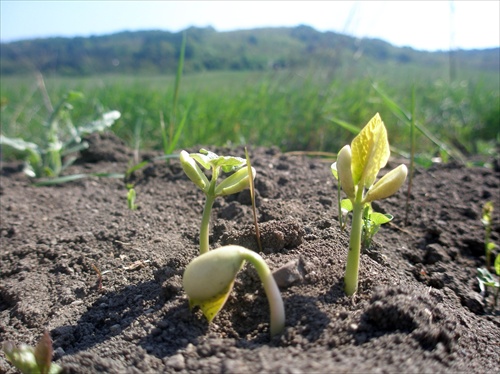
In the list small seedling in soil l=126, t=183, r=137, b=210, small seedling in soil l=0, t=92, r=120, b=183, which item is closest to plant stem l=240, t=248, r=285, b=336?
small seedling in soil l=126, t=183, r=137, b=210

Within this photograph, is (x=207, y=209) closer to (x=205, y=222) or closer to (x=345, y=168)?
(x=205, y=222)

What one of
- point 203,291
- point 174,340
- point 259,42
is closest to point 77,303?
point 174,340

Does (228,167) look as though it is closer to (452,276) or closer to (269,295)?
(269,295)

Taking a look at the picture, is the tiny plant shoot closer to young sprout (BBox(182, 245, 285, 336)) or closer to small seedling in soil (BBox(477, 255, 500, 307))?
young sprout (BBox(182, 245, 285, 336))

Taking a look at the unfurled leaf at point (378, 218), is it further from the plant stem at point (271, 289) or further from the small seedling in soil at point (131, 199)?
the small seedling in soil at point (131, 199)

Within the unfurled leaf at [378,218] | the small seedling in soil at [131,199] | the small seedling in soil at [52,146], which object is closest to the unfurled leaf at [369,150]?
Answer: the unfurled leaf at [378,218]

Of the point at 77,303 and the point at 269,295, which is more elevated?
the point at 269,295

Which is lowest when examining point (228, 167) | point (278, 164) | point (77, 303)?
point (77, 303)
